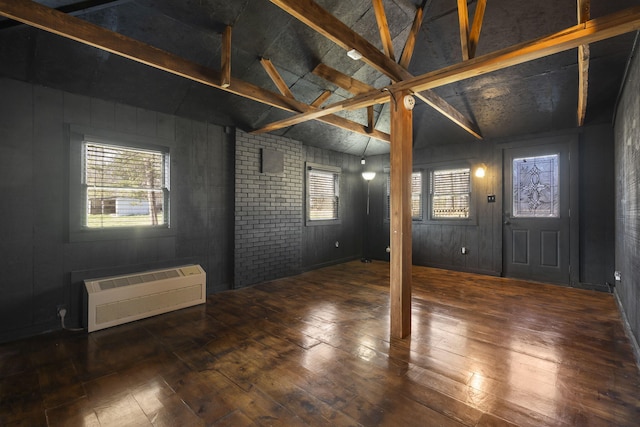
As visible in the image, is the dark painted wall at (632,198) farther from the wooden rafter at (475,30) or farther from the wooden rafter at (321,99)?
the wooden rafter at (321,99)

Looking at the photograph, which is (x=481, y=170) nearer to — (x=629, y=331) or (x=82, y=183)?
(x=629, y=331)

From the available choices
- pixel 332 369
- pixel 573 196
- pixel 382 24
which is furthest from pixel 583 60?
pixel 332 369

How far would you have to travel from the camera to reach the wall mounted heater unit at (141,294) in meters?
3.11

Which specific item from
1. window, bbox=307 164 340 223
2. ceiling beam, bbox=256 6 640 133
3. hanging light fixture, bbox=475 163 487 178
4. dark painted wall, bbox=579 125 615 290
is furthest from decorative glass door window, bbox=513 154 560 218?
window, bbox=307 164 340 223

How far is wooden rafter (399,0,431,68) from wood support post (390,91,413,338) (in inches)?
20.9

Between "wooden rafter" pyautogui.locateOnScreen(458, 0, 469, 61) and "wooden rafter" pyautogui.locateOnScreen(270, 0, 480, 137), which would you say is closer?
"wooden rafter" pyautogui.locateOnScreen(270, 0, 480, 137)

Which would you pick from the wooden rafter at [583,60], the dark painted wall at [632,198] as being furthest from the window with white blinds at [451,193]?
the dark painted wall at [632,198]

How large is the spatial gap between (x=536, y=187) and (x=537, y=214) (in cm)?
48

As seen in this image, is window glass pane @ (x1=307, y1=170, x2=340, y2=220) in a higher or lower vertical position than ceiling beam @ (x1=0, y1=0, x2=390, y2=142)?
lower

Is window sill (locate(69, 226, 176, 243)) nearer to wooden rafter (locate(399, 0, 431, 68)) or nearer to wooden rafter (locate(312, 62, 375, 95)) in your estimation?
wooden rafter (locate(312, 62, 375, 95))

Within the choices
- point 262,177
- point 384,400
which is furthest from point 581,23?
point 262,177

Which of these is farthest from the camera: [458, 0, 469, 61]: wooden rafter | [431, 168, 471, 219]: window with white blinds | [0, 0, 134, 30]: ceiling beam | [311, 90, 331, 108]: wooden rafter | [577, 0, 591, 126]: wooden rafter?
[431, 168, 471, 219]: window with white blinds

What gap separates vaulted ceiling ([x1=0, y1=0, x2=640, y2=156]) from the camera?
106 inches

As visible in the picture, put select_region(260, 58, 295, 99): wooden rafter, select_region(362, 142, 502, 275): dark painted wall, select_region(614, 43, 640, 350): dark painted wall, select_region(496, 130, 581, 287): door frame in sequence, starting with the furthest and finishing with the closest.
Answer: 1. select_region(362, 142, 502, 275): dark painted wall
2. select_region(496, 130, 581, 287): door frame
3. select_region(260, 58, 295, 99): wooden rafter
4. select_region(614, 43, 640, 350): dark painted wall
